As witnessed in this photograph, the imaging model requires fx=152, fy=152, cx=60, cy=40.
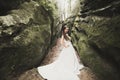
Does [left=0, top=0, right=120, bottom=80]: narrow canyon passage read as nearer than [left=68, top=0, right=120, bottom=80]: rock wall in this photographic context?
No

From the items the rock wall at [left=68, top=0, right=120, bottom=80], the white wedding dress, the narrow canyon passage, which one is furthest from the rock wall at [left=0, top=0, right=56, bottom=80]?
the rock wall at [left=68, top=0, right=120, bottom=80]

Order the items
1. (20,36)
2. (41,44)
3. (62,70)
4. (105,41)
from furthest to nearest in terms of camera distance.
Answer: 1. (41,44)
2. (62,70)
3. (20,36)
4. (105,41)

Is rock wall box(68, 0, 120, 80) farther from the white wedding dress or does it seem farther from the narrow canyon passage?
the white wedding dress

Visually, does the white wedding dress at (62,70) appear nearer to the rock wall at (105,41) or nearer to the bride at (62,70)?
the bride at (62,70)

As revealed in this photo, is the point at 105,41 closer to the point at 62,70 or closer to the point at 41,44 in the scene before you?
the point at 62,70

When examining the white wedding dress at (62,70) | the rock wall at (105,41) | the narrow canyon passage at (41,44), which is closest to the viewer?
the rock wall at (105,41)

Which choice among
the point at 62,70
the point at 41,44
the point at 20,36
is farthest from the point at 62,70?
the point at 20,36

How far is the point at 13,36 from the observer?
5.45 metres

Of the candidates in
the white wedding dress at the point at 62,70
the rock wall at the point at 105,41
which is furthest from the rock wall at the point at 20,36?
the rock wall at the point at 105,41

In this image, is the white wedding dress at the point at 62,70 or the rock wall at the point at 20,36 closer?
the rock wall at the point at 20,36

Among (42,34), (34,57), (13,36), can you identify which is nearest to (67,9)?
(42,34)

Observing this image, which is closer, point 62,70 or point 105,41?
point 105,41

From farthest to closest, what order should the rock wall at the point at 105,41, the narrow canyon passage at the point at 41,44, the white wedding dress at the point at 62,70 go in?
1. the white wedding dress at the point at 62,70
2. the narrow canyon passage at the point at 41,44
3. the rock wall at the point at 105,41

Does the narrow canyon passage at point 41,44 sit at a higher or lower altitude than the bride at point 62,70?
higher
